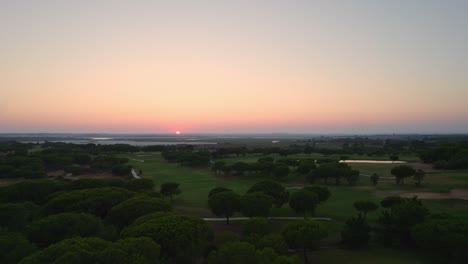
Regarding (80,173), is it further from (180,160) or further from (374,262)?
(374,262)

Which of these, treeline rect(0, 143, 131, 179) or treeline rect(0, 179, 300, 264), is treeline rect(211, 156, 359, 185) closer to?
treeline rect(0, 143, 131, 179)

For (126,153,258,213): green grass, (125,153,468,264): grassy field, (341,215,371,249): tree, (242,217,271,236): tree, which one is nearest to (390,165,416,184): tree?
(125,153,468,264): grassy field

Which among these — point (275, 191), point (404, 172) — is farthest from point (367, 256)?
point (404, 172)

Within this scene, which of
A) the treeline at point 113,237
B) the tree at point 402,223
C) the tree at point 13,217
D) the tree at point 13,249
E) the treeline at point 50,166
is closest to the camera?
the treeline at point 113,237

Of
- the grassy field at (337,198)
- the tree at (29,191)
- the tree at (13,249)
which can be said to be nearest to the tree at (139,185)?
the grassy field at (337,198)

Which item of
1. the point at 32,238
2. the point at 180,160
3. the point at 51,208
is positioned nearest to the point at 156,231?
the point at 32,238

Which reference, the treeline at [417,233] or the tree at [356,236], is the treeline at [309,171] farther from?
the tree at [356,236]

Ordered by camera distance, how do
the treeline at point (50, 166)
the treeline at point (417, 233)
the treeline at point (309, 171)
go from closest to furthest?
the treeline at point (417, 233)
the treeline at point (309, 171)
the treeline at point (50, 166)
